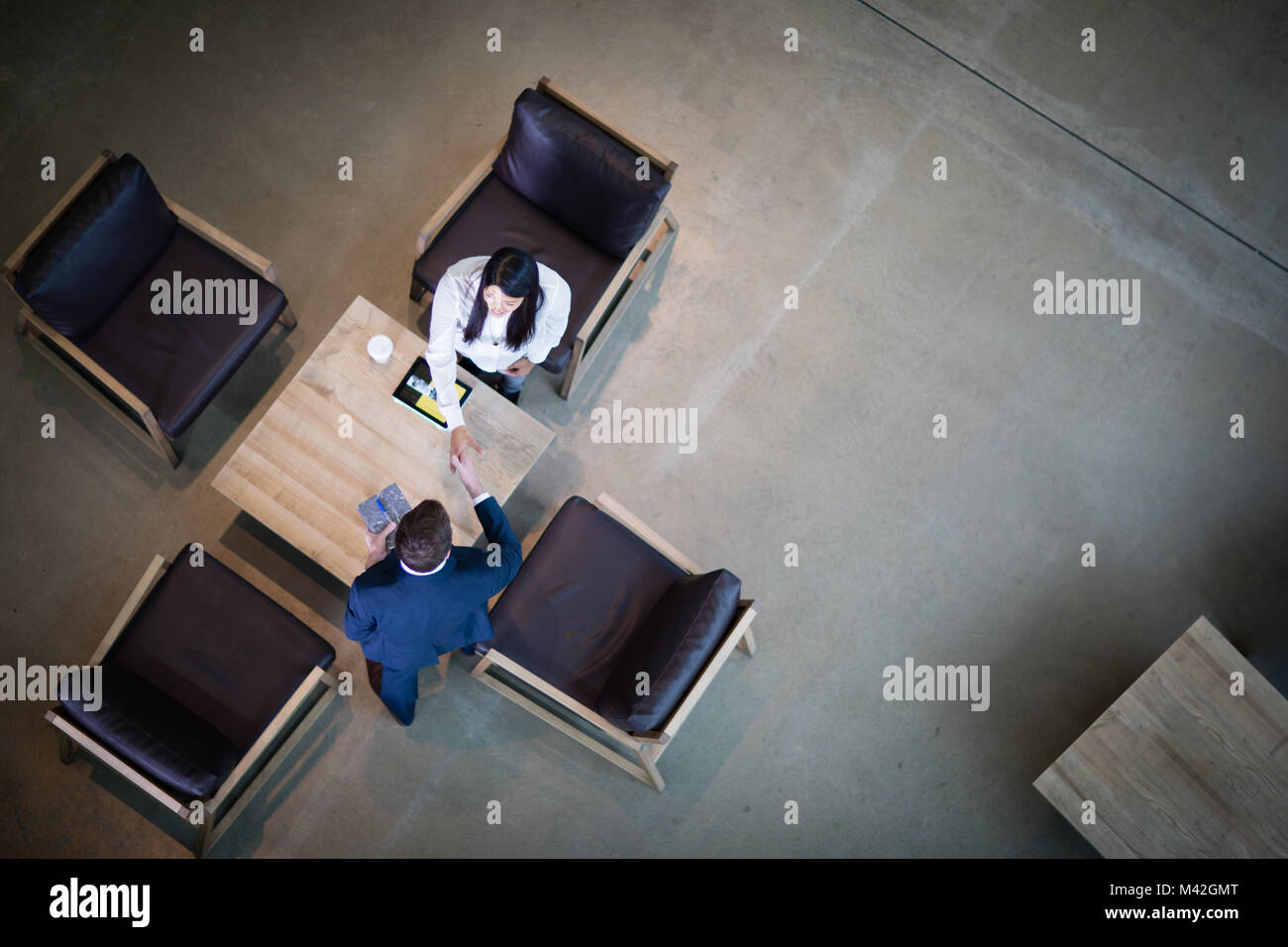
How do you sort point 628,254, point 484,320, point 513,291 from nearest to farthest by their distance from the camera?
point 513,291
point 484,320
point 628,254

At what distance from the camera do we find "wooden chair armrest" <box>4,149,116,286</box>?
133 inches

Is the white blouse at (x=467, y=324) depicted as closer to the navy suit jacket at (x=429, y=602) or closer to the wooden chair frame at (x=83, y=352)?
the navy suit jacket at (x=429, y=602)

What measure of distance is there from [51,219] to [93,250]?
Result: 0.19m

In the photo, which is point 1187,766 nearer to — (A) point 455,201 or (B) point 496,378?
(B) point 496,378

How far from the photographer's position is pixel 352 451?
3633mm

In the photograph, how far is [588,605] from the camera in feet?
12.4

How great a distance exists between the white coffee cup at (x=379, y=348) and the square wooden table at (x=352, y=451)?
54mm

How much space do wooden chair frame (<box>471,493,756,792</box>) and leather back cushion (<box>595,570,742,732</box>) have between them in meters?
0.04

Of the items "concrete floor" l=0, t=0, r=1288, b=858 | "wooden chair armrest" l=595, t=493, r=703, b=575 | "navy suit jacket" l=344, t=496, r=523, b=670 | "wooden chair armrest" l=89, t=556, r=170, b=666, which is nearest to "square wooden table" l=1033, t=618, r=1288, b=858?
"concrete floor" l=0, t=0, r=1288, b=858

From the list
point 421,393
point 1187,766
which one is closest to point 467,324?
point 421,393

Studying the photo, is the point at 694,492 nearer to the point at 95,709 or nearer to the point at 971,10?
the point at 95,709
